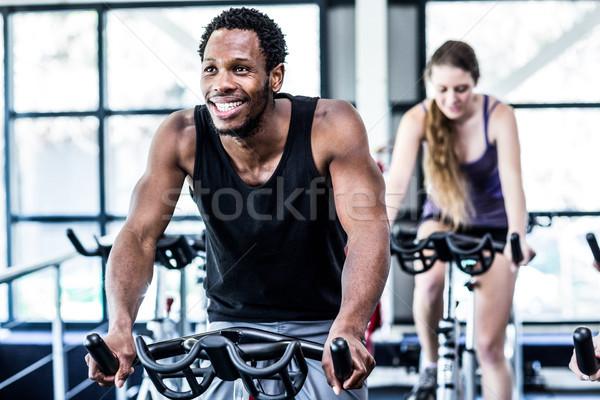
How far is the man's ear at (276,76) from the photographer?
1.58 meters

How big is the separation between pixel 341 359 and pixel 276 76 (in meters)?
0.80

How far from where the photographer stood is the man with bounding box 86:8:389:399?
1.48 metres

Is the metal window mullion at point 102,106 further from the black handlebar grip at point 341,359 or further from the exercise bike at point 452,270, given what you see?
the black handlebar grip at point 341,359

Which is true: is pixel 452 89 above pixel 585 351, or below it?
above

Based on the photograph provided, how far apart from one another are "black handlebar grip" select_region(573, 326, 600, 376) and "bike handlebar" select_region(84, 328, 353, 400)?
0.32 m

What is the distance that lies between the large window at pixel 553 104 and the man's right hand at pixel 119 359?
3.08 metres

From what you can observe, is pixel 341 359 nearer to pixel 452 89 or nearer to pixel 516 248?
pixel 516 248

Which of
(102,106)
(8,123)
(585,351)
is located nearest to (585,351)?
(585,351)

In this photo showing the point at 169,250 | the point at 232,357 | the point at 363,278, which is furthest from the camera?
the point at 169,250

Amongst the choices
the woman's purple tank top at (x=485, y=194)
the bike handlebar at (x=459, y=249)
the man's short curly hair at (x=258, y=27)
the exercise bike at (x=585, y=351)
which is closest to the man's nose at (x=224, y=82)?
the man's short curly hair at (x=258, y=27)

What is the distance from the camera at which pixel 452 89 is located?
245 centimetres

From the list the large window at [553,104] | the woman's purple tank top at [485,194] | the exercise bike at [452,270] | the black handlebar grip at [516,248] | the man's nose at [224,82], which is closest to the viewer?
the man's nose at [224,82]

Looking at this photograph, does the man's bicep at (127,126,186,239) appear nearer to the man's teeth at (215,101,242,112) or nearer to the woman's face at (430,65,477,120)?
the man's teeth at (215,101,242,112)

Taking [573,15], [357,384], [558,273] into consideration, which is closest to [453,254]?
[357,384]
